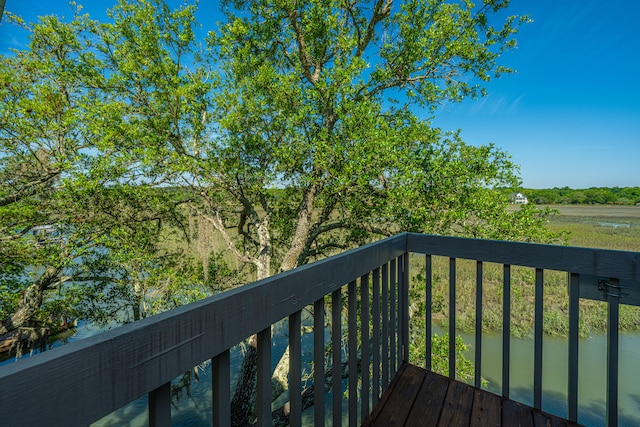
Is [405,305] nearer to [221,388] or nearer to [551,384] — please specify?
[221,388]

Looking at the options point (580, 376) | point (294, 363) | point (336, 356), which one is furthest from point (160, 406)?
point (580, 376)

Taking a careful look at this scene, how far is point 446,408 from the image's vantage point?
1.51m

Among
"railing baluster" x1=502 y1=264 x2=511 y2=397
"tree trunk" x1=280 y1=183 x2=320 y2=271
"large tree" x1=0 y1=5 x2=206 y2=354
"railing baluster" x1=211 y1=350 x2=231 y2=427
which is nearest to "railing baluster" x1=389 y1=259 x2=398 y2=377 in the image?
"railing baluster" x1=502 y1=264 x2=511 y2=397

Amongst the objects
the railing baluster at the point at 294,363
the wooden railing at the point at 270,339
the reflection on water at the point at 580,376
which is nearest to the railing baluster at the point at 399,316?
the wooden railing at the point at 270,339

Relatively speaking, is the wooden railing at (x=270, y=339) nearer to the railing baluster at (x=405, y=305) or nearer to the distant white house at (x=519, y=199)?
the railing baluster at (x=405, y=305)

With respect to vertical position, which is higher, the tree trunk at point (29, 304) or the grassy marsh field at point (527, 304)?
the tree trunk at point (29, 304)

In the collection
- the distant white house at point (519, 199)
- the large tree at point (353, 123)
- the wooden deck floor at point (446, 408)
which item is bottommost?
the wooden deck floor at point (446, 408)

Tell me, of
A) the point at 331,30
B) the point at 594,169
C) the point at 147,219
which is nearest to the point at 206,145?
the point at 147,219

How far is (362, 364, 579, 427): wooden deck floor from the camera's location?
1.42 meters

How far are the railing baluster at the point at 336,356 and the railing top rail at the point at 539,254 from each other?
91 centimetres

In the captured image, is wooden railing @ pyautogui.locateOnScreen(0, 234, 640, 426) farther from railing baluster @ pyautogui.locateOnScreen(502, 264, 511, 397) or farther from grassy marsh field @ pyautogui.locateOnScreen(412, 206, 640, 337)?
grassy marsh field @ pyautogui.locateOnScreen(412, 206, 640, 337)

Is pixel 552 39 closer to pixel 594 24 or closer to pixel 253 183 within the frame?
pixel 594 24

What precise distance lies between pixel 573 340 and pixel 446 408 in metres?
0.70

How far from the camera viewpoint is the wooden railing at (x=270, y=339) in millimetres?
406
